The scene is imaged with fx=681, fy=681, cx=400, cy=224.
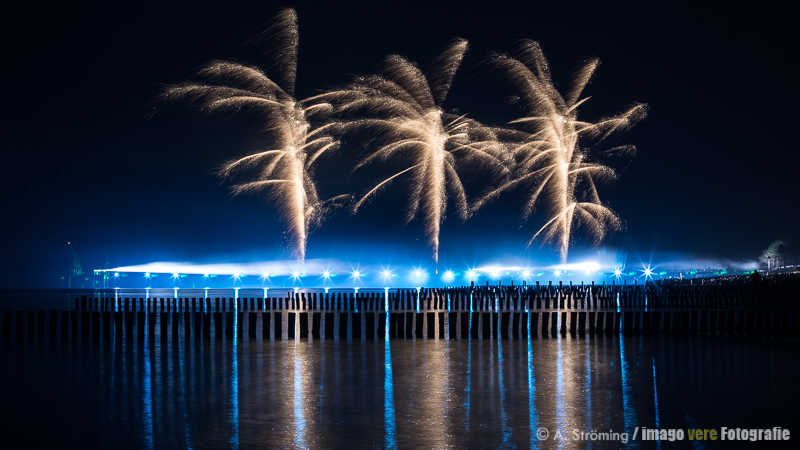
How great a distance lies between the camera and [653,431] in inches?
357

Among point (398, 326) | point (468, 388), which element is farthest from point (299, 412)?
point (398, 326)

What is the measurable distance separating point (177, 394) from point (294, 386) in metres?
2.07

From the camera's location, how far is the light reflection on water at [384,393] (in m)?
9.10

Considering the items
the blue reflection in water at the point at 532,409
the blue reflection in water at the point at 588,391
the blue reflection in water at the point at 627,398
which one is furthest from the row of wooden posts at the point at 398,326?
the blue reflection in water at the point at 532,409

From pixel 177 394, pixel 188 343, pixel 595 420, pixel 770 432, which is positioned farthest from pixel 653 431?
pixel 188 343

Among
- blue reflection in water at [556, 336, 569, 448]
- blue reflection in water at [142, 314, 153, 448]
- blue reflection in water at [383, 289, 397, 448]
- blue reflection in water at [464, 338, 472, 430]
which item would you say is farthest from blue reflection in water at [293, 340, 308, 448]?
blue reflection in water at [556, 336, 569, 448]

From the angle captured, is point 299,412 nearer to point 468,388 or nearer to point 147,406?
point 147,406

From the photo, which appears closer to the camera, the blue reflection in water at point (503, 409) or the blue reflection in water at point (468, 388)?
the blue reflection in water at point (503, 409)

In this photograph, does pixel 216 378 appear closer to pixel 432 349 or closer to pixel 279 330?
pixel 432 349

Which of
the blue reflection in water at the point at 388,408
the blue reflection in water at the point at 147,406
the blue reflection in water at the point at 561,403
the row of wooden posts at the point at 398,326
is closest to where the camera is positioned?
the blue reflection in water at the point at 388,408

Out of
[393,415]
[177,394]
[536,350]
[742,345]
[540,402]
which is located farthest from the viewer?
[742,345]

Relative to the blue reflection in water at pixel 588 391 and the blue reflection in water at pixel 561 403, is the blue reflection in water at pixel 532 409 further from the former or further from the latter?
the blue reflection in water at pixel 588 391

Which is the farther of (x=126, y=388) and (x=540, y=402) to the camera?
(x=126, y=388)

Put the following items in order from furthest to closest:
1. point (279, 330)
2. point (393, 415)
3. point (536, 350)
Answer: point (279, 330)
point (536, 350)
point (393, 415)
